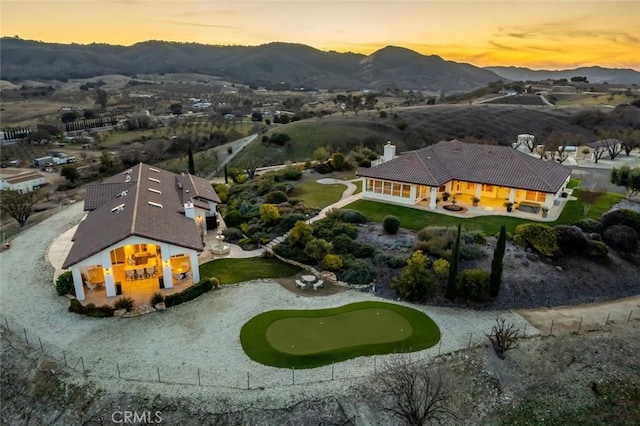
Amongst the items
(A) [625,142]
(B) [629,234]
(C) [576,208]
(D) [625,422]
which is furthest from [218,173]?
(A) [625,142]

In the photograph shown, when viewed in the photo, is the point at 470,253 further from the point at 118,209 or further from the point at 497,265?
the point at 118,209

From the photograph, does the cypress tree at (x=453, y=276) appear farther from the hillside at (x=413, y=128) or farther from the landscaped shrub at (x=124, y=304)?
the hillside at (x=413, y=128)

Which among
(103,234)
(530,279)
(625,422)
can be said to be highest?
(103,234)

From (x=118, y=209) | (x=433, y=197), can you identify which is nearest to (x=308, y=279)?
(x=118, y=209)

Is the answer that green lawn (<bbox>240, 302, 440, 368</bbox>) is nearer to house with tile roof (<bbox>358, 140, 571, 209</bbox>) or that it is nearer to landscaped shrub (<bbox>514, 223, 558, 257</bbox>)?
landscaped shrub (<bbox>514, 223, 558, 257</bbox>)

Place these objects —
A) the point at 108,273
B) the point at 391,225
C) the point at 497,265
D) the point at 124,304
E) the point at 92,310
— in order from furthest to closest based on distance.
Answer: the point at 391,225 < the point at 108,273 < the point at 497,265 < the point at 124,304 < the point at 92,310

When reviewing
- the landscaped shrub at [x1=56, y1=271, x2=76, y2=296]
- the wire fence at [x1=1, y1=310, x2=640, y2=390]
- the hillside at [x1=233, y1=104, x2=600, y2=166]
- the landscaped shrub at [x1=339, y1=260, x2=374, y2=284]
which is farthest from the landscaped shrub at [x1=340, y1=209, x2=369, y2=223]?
the hillside at [x1=233, y1=104, x2=600, y2=166]

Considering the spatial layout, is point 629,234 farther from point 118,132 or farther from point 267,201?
point 118,132
